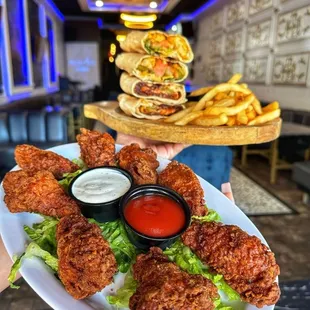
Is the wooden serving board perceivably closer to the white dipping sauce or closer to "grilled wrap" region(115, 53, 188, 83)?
the white dipping sauce

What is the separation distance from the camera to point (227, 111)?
1.93m

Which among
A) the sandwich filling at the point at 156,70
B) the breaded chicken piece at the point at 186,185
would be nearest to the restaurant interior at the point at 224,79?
the breaded chicken piece at the point at 186,185

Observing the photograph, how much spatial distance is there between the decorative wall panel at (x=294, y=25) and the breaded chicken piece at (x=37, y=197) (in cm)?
641

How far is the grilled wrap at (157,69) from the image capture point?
241 centimetres

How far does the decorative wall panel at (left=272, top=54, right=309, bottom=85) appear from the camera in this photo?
6.33 metres

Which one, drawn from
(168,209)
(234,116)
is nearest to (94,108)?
(234,116)

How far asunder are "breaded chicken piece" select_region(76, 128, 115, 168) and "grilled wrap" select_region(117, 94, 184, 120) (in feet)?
2.55

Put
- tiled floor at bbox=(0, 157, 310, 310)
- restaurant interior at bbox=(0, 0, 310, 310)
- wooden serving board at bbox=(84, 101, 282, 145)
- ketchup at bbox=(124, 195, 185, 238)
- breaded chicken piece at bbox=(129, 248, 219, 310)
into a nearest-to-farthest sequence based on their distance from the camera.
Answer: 1. breaded chicken piece at bbox=(129, 248, 219, 310)
2. ketchup at bbox=(124, 195, 185, 238)
3. wooden serving board at bbox=(84, 101, 282, 145)
4. tiled floor at bbox=(0, 157, 310, 310)
5. restaurant interior at bbox=(0, 0, 310, 310)

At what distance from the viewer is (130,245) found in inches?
41.3

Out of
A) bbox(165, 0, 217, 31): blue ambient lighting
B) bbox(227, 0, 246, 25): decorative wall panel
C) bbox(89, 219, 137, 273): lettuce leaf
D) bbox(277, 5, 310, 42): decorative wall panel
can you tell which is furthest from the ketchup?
bbox(165, 0, 217, 31): blue ambient lighting

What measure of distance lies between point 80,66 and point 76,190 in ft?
49.7

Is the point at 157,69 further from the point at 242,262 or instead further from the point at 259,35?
the point at 259,35

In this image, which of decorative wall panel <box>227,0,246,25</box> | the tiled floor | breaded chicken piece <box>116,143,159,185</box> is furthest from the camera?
decorative wall panel <box>227,0,246,25</box>

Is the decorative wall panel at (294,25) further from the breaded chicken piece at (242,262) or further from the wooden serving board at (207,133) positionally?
the breaded chicken piece at (242,262)
